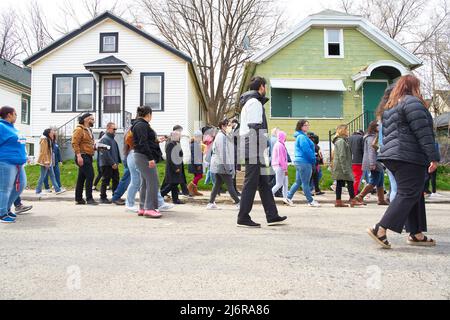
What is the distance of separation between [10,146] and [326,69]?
53.3 ft

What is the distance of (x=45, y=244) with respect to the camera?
4.54 metres

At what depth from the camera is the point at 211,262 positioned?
3725mm

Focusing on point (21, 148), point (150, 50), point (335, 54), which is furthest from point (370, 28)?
point (21, 148)

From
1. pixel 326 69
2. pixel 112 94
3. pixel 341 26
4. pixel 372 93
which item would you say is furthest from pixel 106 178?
pixel 341 26

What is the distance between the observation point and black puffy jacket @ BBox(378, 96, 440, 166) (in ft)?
13.5

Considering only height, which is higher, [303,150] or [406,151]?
[303,150]

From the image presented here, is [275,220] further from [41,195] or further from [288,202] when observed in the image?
[41,195]

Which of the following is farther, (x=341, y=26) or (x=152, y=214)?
(x=341, y=26)

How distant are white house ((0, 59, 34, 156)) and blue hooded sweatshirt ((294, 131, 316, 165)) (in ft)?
70.8

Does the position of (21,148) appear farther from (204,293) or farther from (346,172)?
(346,172)

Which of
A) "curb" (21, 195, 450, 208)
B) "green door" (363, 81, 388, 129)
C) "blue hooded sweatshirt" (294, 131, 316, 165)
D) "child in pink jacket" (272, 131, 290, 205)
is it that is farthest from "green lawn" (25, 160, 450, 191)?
"green door" (363, 81, 388, 129)

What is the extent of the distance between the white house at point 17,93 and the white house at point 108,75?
6.09m

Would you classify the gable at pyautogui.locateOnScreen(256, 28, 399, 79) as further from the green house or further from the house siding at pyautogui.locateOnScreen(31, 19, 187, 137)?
the house siding at pyautogui.locateOnScreen(31, 19, 187, 137)

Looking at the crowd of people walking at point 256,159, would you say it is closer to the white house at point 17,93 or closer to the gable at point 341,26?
the gable at point 341,26
